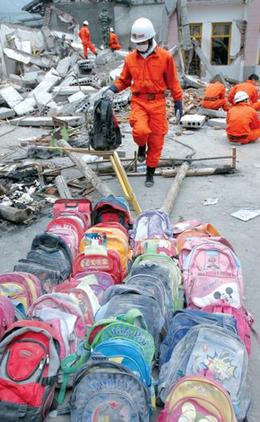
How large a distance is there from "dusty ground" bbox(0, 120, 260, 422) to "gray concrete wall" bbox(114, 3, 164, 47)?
12.3m

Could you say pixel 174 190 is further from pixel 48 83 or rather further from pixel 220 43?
pixel 220 43

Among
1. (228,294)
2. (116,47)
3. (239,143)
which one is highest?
(116,47)

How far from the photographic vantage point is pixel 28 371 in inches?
77.0

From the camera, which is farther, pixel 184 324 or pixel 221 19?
pixel 221 19

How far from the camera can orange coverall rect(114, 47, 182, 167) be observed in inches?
192

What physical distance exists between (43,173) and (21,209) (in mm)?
1269

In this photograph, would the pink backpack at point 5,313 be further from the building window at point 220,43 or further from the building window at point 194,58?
the building window at point 220,43

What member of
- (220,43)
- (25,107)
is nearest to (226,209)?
(25,107)

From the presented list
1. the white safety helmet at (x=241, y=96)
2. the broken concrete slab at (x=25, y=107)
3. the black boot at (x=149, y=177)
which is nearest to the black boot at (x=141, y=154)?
the black boot at (x=149, y=177)

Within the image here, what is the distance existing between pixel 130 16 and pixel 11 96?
8.99 m

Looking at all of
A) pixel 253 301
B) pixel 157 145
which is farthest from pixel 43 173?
pixel 253 301

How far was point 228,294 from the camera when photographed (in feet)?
8.63

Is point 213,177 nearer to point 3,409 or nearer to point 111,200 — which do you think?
point 111,200

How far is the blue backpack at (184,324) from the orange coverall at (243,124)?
18.4 feet
